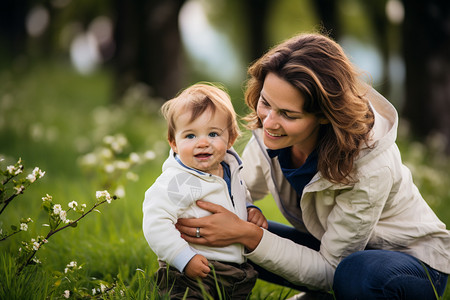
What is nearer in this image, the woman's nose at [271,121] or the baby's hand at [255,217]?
the woman's nose at [271,121]

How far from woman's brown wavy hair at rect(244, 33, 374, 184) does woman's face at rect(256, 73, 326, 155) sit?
3cm

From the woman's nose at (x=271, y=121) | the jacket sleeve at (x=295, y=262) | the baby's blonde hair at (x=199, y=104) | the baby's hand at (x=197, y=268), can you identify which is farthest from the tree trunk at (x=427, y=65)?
the baby's hand at (x=197, y=268)

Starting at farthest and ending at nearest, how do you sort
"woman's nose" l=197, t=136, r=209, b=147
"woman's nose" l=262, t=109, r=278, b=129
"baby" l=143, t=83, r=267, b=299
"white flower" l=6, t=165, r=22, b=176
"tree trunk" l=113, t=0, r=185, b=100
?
"tree trunk" l=113, t=0, r=185, b=100 < "woman's nose" l=262, t=109, r=278, b=129 < "woman's nose" l=197, t=136, r=209, b=147 < "baby" l=143, t=83, r=267, b=299 < "white flower" l=6, t=165, r=22, b=176

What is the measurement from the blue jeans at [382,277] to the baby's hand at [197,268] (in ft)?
2.37

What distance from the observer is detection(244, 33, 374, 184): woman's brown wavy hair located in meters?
2.25

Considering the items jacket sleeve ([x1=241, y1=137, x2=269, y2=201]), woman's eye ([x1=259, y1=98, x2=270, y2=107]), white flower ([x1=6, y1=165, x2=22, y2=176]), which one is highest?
woman's eye ([x1=259, y1=98, x2=270, y2=107])

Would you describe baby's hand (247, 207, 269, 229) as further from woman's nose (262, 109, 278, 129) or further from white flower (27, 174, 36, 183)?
white flower (27, 174, 36, 183)

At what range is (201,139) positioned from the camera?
2.22 meters

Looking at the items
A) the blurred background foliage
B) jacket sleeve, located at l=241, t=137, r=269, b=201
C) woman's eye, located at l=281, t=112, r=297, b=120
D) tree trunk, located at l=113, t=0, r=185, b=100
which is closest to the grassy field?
the blurred background foliage

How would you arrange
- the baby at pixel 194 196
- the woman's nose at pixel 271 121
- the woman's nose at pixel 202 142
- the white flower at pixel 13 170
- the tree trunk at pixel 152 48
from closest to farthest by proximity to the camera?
the white flower at pixel 13 170 < the baby at pixel 194 196 < the woman's nose at pixel 202 142 < the woman's nose at pixel 271 121 < the tree trunk at pixel 152 48

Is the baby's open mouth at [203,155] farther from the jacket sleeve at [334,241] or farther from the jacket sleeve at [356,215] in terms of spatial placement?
the jacket sleeve at [356,215]

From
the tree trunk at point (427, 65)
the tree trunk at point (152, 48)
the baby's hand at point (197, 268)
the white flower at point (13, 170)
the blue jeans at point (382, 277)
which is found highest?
the tree trunk at point (152, 48)

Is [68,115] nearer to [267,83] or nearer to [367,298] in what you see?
[267,83]

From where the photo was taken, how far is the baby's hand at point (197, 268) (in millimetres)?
2100
